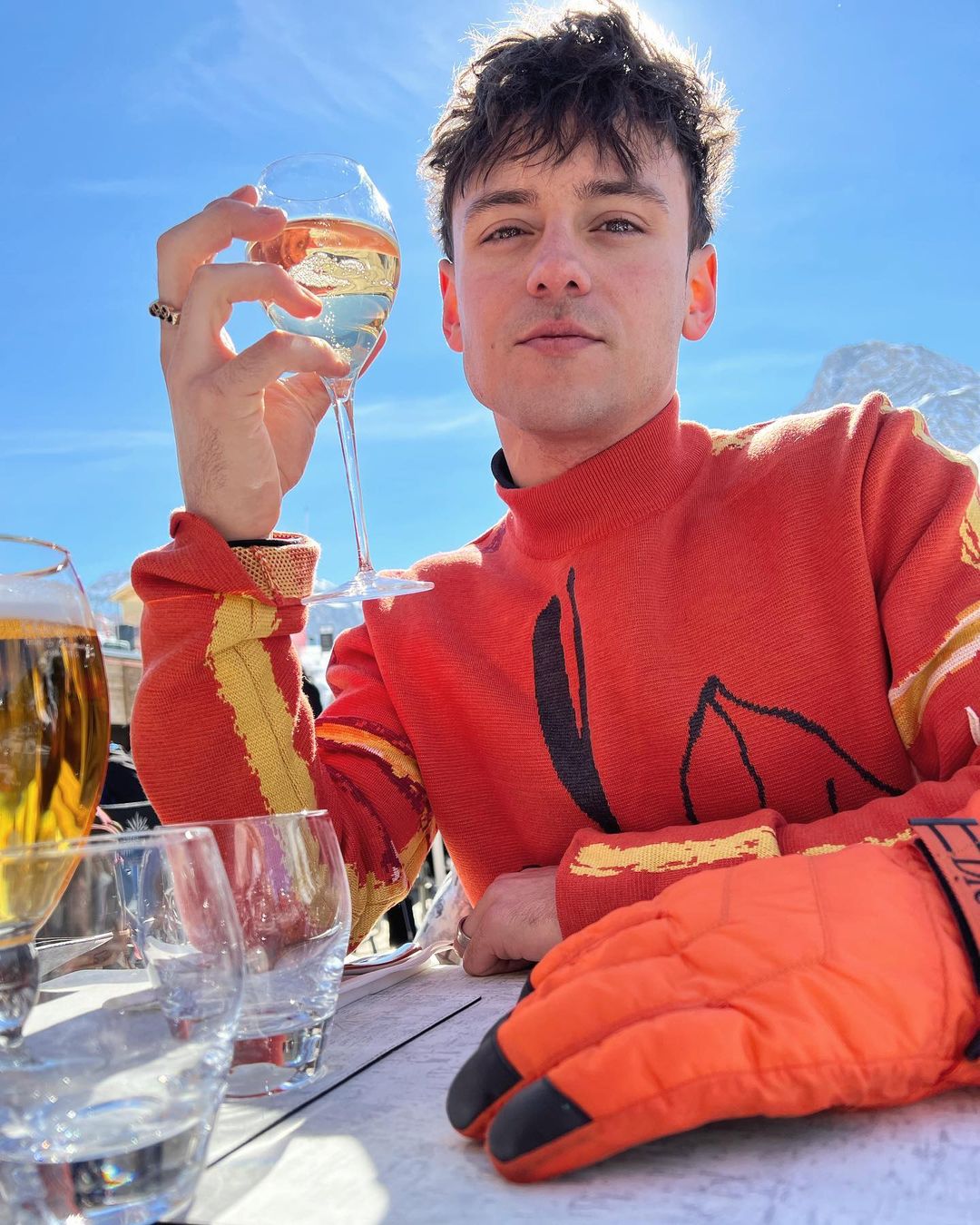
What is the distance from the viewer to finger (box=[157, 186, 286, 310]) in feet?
4.43

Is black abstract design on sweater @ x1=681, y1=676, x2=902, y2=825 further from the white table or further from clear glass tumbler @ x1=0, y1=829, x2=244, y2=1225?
clear glass tumbler @ x1=0, y1=829, x2=244, y2=1225

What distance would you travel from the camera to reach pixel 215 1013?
52cm

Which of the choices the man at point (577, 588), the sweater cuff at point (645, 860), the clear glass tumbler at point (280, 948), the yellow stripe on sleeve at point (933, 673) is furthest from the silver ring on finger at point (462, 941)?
the yellow stripe on sleeve at point (933, 673)

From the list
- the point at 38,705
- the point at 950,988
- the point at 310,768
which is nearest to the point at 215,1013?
the point at 38,705

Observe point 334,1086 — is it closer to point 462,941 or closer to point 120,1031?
point 120,1031

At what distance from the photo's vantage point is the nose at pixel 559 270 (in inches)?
63.9

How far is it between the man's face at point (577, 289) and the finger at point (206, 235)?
47 cm

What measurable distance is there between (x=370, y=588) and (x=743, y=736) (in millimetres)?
584

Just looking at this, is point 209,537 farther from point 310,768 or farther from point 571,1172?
point 571,1172

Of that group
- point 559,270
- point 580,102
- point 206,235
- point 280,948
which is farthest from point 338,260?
point 280,948

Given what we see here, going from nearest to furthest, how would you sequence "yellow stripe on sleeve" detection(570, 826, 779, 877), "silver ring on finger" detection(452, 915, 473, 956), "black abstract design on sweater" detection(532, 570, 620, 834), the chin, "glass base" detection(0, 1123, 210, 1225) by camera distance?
"glass base" detection(0, 1123, 210, 1225), "yellow stripe on sleeve" detection(570, 826, 779, 877), "silver ring on finger" detection(452, 915, 473, 956), "black abstract design on sweater" detection(532, 570, 620, 834), the chin

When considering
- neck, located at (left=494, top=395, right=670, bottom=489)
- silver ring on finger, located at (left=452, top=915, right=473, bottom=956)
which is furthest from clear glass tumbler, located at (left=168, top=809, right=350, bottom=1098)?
neck, located at (left=494, top=395, right=670, bottom=489)

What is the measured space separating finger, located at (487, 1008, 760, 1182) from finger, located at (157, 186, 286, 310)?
3.79ft

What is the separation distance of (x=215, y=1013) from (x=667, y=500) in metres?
1.33
